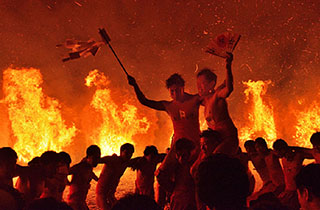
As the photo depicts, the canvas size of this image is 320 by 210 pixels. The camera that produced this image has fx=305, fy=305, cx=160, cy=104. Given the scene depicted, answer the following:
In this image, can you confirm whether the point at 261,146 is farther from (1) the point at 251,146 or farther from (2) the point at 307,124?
(2) the point at 307,124

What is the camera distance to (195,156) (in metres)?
5.42

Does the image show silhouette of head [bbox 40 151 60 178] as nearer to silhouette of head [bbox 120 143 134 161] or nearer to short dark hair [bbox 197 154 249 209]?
silhouette of head [bbox 120 143 134 161]

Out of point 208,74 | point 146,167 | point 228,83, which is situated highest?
point 208,74

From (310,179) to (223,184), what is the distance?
108 cm

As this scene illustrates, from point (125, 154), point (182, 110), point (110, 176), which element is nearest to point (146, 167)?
point (125, 154)

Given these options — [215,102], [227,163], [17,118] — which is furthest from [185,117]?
[17,118]

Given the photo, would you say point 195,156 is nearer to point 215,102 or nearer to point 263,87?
point 215,102

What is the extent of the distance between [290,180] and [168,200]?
2442 mm

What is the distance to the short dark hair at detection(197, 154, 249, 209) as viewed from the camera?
2.05 metres

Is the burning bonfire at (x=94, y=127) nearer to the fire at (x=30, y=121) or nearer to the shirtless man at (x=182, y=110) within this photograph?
the fire at (x=30, y=121)

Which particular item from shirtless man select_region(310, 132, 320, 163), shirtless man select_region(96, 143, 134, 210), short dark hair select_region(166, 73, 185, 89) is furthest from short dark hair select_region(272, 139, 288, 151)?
shirtless man select_region(96, 143, 134, 210)

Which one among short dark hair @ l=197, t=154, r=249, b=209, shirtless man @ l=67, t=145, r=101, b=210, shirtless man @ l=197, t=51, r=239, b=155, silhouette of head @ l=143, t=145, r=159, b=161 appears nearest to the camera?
short dark hair @ l=197, t=154, r=249, b=209

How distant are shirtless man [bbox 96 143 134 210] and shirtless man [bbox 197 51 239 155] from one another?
1.73 meters

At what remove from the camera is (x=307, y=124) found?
3941 cm
